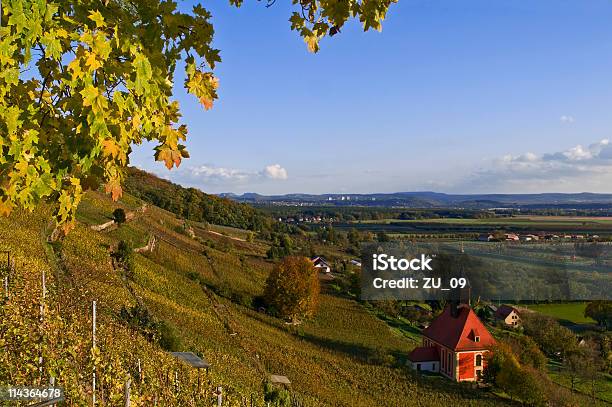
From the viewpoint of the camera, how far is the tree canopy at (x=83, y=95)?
2705 mm

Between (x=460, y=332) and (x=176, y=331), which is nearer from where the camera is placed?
(x=176, y=331)

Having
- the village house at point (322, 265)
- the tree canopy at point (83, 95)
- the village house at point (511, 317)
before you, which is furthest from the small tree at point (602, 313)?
the tree canopy at point (83, 95)

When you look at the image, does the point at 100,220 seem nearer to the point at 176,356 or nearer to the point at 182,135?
the point at 176,356

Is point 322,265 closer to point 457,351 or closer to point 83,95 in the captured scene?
point 457,351

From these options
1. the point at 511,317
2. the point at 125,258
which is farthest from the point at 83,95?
the point at 511,317

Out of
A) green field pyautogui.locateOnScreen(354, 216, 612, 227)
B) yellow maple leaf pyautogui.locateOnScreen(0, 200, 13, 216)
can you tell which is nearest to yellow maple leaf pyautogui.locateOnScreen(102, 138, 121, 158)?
yellow maple leaf pyautogui.locateOnScreen(0, 200, 13, 216)

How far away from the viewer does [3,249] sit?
17.4 meters

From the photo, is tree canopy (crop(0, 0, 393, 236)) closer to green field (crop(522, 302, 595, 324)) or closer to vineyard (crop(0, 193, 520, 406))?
vineyard (crop(0, 193, 520, 406))

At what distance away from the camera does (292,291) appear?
161ft

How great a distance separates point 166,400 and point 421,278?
269 feet

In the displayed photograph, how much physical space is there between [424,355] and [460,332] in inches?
247

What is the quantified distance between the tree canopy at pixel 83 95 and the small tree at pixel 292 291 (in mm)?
46857

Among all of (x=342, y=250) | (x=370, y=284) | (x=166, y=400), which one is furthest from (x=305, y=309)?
(x=342, y=250)

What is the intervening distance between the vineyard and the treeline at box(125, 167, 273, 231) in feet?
66.2
